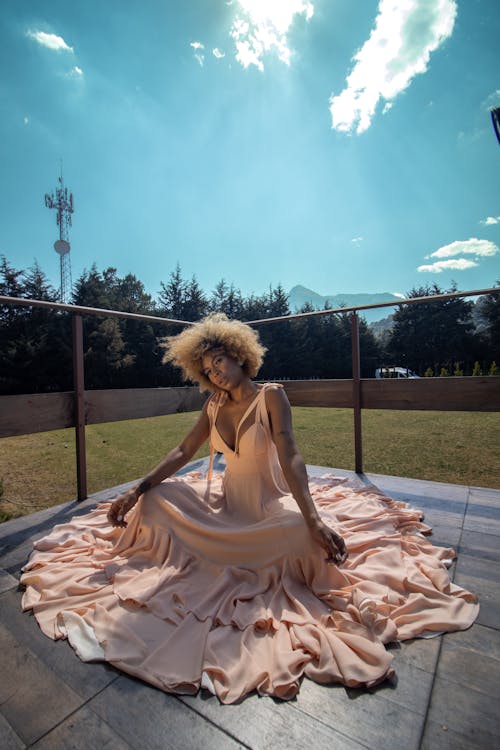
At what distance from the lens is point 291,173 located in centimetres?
697

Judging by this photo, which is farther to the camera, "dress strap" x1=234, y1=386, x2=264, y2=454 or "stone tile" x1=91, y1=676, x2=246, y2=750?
"dress strap" x1=234, y1=386, x2=264, y2=454

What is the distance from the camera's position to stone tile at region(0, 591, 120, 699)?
904 millimetres

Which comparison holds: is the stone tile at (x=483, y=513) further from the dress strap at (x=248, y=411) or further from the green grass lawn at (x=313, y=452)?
the dress strap at (x=248, y=411)

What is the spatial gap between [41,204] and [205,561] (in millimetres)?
22868

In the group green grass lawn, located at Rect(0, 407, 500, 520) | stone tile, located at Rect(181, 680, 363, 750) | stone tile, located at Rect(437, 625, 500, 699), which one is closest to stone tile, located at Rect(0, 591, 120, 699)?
stone tile, located at Rect(181, 680, 363, 750)

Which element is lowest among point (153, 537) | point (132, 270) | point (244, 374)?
point (153, 537)

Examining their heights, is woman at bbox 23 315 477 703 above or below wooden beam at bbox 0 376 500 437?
below

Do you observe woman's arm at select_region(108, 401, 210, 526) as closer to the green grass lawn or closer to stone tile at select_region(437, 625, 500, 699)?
stone tile at select_region(437, 625, 500, 699)

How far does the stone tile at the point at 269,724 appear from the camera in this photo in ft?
2.40

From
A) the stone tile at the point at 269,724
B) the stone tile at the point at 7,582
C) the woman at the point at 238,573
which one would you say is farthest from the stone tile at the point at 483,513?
the stone tile at the point at 7,582

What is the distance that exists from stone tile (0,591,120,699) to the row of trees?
8.74 ft

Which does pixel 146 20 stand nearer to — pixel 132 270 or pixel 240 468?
pixel 240 468

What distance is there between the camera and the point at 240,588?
4.08ft

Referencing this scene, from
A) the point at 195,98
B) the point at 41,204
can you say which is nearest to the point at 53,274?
the point at 41,204
